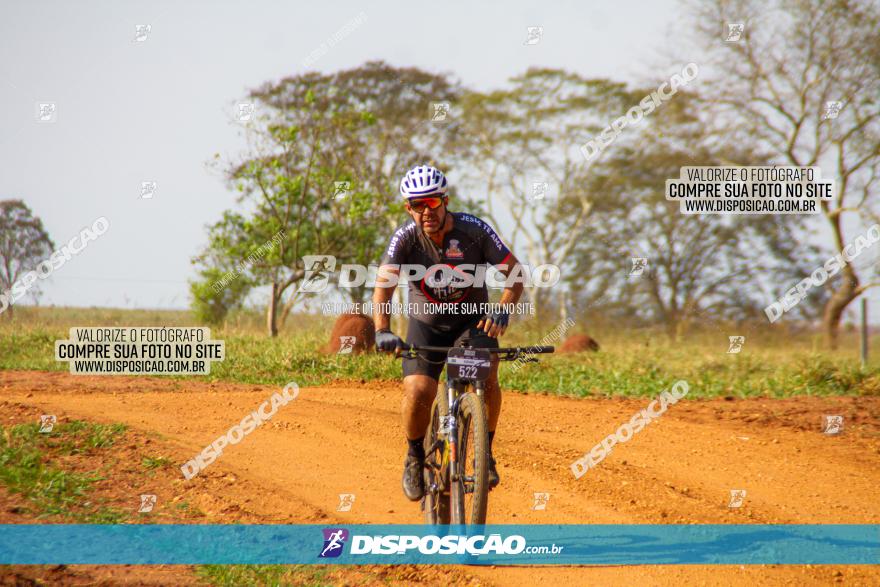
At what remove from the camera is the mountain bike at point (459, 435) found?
525 cm

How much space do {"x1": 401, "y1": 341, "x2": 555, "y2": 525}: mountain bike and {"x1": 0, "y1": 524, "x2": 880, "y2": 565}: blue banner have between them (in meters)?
0.15

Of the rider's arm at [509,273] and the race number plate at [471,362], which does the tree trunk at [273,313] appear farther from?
the race number plate at [471,362]

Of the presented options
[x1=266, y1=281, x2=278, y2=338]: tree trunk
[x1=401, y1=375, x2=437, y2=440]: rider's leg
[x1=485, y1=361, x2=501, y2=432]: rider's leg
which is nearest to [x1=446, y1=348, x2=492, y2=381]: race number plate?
[x1=485, y1=361, x2=501, y2=432]: rider's leg

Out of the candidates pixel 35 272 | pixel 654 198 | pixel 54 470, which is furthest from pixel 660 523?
pixel 654 198

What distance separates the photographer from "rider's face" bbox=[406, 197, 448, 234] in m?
5.83

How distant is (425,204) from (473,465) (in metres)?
1.74

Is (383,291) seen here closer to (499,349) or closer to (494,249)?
(494,249)

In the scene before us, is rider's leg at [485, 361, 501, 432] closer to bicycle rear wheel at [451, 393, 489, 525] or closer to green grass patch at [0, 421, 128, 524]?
bicycle rear wheel at [451, 393, 489, 525]

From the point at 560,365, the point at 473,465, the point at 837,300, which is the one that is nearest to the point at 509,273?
the point at 473,465

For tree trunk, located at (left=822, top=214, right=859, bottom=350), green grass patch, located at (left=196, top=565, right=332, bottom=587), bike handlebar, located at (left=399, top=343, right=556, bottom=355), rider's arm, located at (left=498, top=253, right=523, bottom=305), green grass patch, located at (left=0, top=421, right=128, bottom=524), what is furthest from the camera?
tree trunk, located at (left=822, top=214, right=859, bottom=350)

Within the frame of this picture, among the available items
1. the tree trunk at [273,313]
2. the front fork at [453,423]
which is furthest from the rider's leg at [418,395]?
the tree trunk at [273,313]

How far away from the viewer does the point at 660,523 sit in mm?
6496

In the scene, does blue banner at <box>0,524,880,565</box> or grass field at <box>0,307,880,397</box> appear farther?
grass field at <box>0,307,880,397</box>

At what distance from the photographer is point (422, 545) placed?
228 inches
